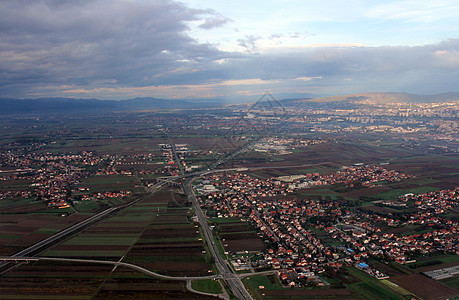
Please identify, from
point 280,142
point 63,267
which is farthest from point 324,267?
point 280,142

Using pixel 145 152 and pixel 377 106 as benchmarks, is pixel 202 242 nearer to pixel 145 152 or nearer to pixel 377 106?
pixel 145 152

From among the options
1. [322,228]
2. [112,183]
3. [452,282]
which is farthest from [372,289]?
[112,183]

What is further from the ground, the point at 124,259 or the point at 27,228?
the point at 27,228

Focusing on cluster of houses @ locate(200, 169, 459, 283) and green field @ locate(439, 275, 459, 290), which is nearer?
green field @ locate(439, 275, 459, 290)

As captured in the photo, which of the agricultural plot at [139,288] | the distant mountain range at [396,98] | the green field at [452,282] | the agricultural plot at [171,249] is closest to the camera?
the agricultural plot at [139,288]

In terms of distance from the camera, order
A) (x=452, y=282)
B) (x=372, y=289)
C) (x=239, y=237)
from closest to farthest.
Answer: (x=372, y=289) < (x=452, y=282) < (x=239, y=237)

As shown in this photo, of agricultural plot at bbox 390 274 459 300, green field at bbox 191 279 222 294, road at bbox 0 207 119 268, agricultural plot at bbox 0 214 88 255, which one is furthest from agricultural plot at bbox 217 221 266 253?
agricultural plot at bbox 0 214 88 255

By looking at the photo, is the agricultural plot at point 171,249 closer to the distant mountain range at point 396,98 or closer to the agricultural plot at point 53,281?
the agricultural plot at point 53,281

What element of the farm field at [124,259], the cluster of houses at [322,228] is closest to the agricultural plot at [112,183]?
the farm field at [124,259]

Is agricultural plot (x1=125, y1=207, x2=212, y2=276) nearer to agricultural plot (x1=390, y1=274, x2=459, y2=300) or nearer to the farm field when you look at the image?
the farm field

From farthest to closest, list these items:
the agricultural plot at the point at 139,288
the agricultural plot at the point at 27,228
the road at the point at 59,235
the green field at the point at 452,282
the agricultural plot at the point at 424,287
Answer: the agricultural plot at the point at 27,228 → the road at the point at 59,235 → the green field at the point at 452,282 → the agricultural plot at the point at 139,288 → the agricultural plot at the point at 424,287

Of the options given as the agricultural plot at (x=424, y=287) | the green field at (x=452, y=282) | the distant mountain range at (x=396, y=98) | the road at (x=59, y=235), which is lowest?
the green field at (x=452, y=282)

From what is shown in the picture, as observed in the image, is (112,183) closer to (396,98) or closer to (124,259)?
(124,259)

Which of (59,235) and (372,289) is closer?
(372,289)
